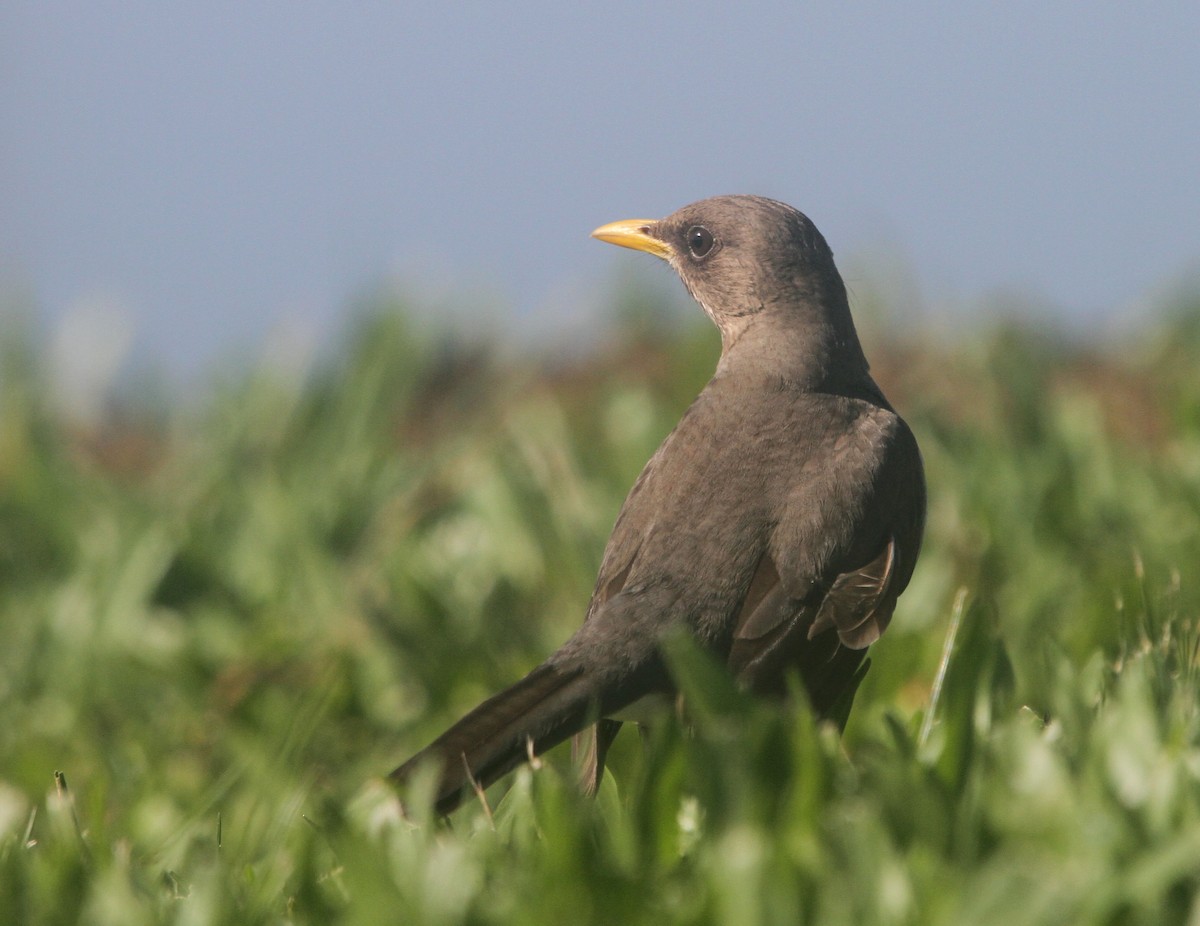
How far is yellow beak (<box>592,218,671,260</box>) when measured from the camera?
4.41 meters

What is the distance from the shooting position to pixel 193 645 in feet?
16.9

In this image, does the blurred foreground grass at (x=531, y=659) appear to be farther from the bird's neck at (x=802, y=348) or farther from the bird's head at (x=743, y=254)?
Result: the bird's head at (x=743, y=254)

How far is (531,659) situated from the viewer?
4.77 meters

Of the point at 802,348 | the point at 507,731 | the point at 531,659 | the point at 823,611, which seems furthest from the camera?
the point at 531,659

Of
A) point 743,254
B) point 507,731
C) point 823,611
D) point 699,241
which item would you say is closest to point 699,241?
point 699,241

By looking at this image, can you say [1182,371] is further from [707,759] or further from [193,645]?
[707,759]

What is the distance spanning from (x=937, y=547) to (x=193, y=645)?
8.36ft

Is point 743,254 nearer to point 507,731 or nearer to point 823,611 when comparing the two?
point 823,611

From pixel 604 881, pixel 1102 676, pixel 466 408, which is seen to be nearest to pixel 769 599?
pixel 1102 676

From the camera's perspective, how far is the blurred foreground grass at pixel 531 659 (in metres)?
2.31

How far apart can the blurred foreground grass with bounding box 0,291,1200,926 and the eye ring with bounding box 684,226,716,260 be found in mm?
1229

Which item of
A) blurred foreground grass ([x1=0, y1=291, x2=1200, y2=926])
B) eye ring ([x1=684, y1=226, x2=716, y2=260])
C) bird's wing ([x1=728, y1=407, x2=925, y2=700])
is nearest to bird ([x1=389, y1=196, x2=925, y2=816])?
bird's wing ([x1=728, y1=407, x2=925, y2=700])

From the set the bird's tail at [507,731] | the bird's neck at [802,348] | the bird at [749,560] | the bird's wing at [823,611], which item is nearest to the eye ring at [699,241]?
the bird's neck at [802,348]

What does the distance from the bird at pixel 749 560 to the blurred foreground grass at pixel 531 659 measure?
0.18m
